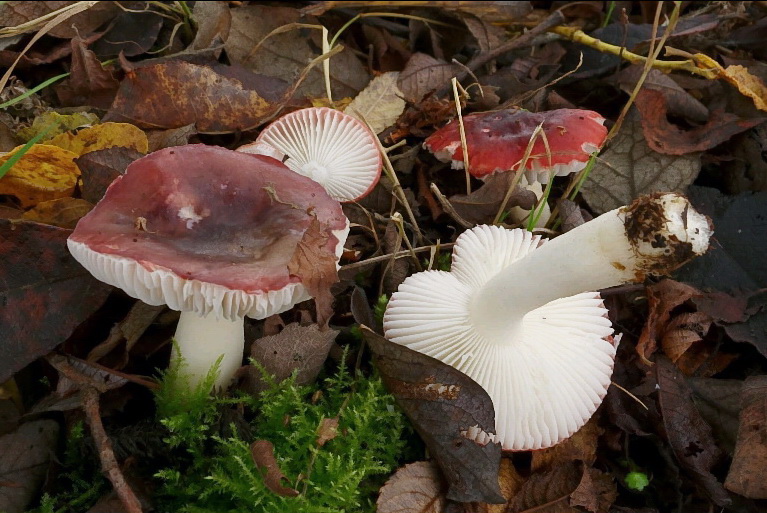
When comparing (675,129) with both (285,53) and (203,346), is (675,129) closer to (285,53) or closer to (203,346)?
(285,53)

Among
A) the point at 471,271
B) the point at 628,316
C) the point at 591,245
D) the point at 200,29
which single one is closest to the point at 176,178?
the point at 471,271

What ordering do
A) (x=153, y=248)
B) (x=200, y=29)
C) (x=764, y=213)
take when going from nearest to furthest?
1. (x=153, y=248)
2. (x=764, y=213)
3. (x=200, y=29)

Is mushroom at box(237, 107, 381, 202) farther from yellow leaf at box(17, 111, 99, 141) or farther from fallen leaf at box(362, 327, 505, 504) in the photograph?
fallen leaf at box(362, 327, 505, 504)

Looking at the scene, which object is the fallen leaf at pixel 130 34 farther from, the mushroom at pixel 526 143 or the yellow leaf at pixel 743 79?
the yellow leaf at pixel 743 79

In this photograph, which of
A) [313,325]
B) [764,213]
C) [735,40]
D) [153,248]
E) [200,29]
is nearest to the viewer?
[153,248]

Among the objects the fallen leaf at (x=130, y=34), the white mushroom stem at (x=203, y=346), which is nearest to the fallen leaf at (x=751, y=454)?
the white mushroom stem at (x=203, y=346)

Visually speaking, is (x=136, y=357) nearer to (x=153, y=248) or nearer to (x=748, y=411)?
(x=153, y=248)

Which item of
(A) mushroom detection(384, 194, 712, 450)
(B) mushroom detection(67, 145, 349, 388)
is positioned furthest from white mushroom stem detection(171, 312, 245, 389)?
(A) mushroom detection(384, 194, 712, 450)
